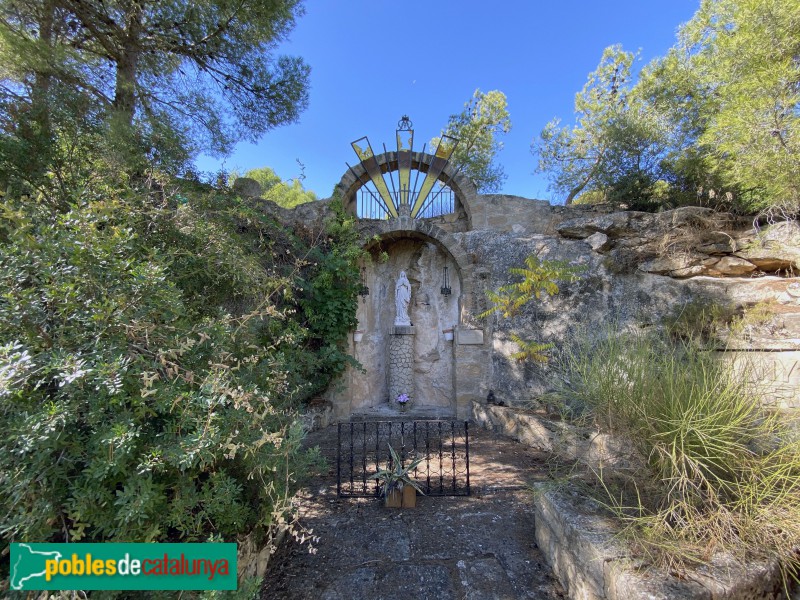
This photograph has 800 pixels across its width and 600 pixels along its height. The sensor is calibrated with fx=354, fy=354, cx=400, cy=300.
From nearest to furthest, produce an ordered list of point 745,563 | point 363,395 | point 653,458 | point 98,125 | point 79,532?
point 79,532, point 745,563, point 653,458, point 98,125, point 363,395

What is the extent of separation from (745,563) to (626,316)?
196 inches

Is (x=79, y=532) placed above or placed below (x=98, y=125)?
below

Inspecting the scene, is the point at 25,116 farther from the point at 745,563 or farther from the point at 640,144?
the point at 640,144

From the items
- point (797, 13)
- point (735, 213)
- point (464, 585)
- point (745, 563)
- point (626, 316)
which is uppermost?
point (797, 13)

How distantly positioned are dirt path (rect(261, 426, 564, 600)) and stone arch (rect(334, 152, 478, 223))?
554 cm

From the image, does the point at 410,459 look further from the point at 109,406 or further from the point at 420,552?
the point at 109,406

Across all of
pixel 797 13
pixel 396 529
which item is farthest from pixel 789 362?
pixel 396 529

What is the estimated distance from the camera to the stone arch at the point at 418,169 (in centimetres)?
746

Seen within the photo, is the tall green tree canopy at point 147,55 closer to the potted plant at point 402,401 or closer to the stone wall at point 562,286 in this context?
the stone wall at point 562,286

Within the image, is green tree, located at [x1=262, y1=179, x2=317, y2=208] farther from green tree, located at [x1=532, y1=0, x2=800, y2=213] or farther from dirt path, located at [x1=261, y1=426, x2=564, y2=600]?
dirt path, located at [x1=261, y1=426, x2=564, y2=600]

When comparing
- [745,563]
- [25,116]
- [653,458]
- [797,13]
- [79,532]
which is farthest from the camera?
[797,13]

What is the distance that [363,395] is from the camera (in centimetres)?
777

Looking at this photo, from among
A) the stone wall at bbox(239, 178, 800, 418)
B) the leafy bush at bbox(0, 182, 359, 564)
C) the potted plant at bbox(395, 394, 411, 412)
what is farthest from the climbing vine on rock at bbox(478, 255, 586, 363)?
the leafy bush at bbox(0, 182, 359, 564)

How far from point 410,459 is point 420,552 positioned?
1.90 meters
